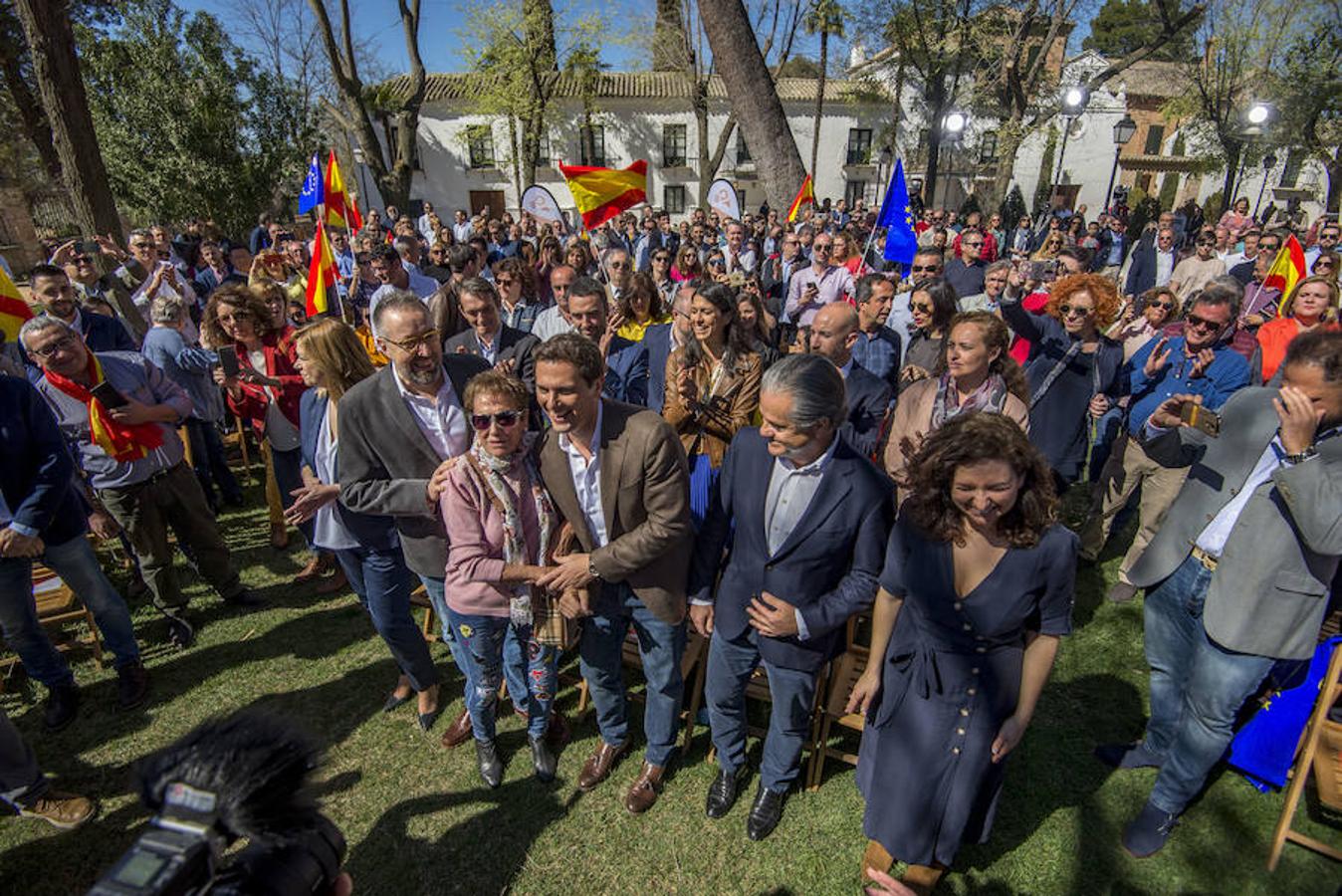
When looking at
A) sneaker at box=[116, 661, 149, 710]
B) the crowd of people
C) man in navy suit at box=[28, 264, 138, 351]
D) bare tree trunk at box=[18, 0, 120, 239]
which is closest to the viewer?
the crowd of people

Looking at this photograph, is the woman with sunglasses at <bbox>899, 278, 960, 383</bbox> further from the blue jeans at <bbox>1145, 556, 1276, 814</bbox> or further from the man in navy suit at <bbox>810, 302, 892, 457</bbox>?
the blue jeans at <bbox>1145, 556, 1276, 814</bbox>

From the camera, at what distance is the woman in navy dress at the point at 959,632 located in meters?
2.20

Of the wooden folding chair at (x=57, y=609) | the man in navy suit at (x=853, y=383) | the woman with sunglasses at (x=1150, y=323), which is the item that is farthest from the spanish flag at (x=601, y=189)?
the wooden folding chair at (x=57, y=609)

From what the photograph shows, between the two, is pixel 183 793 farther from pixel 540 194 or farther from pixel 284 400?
pixel 540 194

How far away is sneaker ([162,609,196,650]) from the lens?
443 cm

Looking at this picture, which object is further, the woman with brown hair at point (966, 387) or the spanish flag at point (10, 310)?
the spanish flag at point (10, 310)

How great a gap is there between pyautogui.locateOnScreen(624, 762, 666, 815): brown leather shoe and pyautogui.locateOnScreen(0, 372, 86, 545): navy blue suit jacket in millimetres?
3197

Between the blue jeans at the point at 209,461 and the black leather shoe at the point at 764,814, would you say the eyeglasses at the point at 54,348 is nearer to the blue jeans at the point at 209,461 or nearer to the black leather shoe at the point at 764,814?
the blue jeans at the point at 209,461

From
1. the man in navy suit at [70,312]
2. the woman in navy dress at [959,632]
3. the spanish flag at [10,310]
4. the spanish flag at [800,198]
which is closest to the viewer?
the woman in navy dress at [959,632]

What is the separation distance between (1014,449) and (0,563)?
4.65 m

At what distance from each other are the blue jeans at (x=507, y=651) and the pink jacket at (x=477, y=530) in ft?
1.38

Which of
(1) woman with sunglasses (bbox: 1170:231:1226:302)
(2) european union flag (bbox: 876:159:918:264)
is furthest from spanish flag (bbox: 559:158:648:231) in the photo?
(1) woman with sunglasses (bbox: 1170:231:1226:302)

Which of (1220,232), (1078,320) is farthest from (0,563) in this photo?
(1220,232)

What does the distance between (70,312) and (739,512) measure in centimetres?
540
